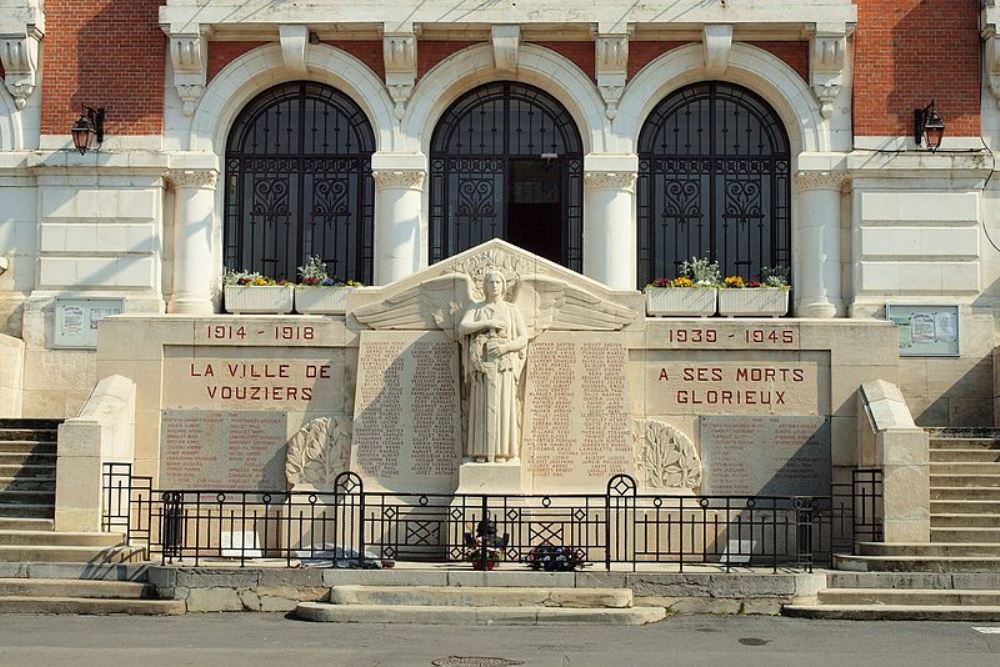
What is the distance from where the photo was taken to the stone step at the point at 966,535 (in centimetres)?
1898

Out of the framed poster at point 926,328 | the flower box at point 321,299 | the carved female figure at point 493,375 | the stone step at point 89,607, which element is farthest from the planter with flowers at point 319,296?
the stone step at point 89,607

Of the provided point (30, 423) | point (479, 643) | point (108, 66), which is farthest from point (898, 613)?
point (108, 66)

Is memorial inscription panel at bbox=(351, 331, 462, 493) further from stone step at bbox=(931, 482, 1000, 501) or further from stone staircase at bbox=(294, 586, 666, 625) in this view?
stone step at bbox=(931, 482, 1000, 501)

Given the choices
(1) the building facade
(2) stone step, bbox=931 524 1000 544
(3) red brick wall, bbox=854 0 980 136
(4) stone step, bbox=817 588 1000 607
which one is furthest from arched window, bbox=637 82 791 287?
(4) stone step, bbox=817 588 1000 607

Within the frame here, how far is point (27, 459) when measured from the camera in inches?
846

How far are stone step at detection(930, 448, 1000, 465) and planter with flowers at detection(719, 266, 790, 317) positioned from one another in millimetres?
5022

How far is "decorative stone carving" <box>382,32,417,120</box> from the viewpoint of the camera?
26.0 m

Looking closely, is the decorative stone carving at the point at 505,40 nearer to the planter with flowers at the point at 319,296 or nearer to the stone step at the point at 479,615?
the planter with flowers at the point at 319,296

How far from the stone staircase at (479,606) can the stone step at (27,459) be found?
6343 millimetres

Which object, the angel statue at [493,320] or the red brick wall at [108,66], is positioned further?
the red brick wall at [108,66]

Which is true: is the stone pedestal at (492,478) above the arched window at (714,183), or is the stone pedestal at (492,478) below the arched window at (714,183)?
below

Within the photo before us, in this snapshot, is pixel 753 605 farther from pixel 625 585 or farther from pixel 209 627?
pixel 209 627

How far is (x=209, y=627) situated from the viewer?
15.9 m

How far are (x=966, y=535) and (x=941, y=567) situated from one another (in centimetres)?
128
